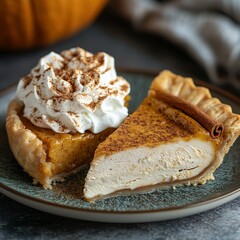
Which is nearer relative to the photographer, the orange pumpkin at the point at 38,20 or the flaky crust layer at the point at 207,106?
the flaky crust layer at the point at 207,106

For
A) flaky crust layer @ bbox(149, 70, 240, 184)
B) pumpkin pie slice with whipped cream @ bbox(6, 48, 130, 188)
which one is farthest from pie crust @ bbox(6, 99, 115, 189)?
flaky crust layer @ bbox(149, 70, 240, 184)

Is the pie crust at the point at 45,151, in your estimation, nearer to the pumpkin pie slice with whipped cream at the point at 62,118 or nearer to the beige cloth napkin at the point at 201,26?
the pumpkin pie slice with whipped cream at the point at 62,118

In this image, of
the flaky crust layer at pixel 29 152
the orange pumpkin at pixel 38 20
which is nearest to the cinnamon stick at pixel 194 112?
the flaky crust layer at pixel 29 152

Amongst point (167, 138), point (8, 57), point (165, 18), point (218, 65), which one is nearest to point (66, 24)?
point (8, 57)

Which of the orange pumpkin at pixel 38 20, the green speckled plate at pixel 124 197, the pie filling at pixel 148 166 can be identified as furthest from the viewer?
the orange pumpkin at pixel 38 20

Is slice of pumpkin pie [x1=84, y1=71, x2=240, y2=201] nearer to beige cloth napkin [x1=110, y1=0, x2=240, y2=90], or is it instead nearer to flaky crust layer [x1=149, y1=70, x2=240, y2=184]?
flaky crust layer [x1=149, y1=70, x2=240, y2=184]

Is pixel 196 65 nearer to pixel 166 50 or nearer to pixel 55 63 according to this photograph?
pixel 166 50

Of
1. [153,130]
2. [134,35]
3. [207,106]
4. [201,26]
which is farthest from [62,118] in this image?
[134,35]
